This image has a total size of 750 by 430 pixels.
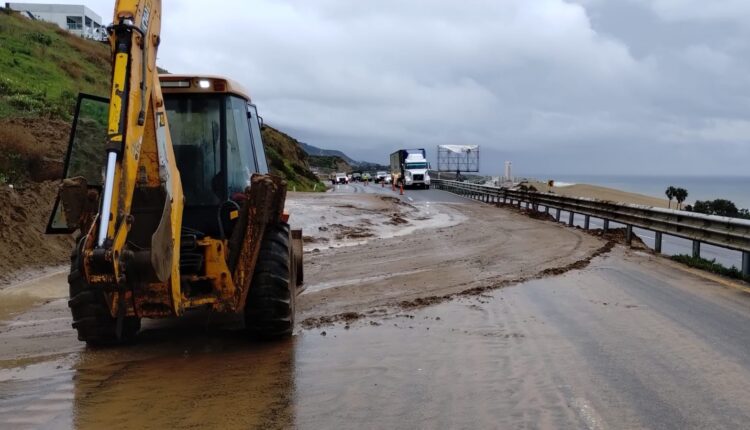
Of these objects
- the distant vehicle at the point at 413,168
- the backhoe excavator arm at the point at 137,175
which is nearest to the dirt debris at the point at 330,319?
the backhoe excavator arm at the point at 137,175

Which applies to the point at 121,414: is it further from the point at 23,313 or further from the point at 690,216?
the point at 690,216

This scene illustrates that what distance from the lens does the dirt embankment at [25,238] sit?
38.4 feet

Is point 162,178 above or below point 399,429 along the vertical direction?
above

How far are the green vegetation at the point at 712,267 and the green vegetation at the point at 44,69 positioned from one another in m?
21.5

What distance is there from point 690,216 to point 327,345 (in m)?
9.16

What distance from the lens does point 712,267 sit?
11.1 metres

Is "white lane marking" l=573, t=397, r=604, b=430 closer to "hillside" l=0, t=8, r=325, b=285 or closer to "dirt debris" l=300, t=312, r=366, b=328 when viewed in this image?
"dirt debris" l=300, t=312, r=366, b=328

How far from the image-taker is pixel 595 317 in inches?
291

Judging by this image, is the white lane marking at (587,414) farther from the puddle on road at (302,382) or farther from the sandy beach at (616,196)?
the sandy beach at (616,196)

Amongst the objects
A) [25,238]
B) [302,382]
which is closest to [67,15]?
[25,238]

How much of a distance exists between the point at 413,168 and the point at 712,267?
4510 cm

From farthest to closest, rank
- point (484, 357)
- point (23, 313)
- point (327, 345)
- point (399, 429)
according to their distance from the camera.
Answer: point (23, 313), point (327, 345), point (484, 357), point (399, 429)

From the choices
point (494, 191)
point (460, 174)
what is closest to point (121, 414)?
point (494, 191)

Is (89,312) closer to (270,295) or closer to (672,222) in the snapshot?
(270,295)
